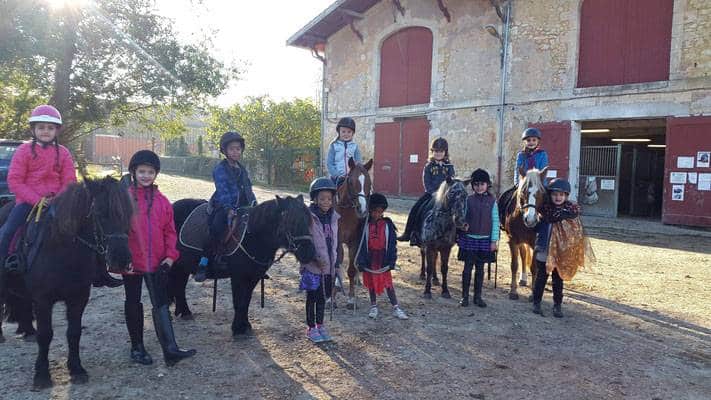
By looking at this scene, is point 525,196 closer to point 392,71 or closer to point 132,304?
point 132,304

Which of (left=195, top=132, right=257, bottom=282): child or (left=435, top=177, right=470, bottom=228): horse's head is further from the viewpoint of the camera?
(left=435, top=177, right=470, bottom=228): horse's head

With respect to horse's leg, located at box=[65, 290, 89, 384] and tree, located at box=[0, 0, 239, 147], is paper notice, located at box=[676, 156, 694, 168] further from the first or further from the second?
tree, located at box=[0, 0, 239, 147]

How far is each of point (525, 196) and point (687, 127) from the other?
9551mm

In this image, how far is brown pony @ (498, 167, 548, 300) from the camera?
5.59m

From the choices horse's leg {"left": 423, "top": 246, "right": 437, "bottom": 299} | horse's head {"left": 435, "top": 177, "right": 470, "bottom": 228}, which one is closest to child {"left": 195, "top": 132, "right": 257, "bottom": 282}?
horse's head {"left": 435, "top": 177, "right": 470, "bottom": 228}

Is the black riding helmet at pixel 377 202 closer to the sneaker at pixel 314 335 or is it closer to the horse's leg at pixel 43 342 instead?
the sneaker at pixel 314 335

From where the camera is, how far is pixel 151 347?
171 inches

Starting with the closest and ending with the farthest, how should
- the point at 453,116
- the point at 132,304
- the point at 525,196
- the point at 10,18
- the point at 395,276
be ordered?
the point at 132,304 → the point at 525,196 → the point at 395,276 → the point at 10,18 → the point at 453,116

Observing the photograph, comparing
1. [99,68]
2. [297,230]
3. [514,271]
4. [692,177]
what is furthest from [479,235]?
[99,68]

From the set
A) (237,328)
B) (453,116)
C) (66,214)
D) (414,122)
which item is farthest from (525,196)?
(414,122)

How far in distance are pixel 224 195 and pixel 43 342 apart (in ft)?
6.31

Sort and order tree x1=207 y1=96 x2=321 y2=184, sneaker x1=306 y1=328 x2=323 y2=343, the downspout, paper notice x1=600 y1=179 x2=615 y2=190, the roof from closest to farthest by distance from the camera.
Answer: sneaker x1=306 y1=328 x2=323 y2=343 < paper notice x1=600 y1=179 x2=615 y2=190 < the downspout < the roof < tree x1=207 y1=96 x2=321 y2=184

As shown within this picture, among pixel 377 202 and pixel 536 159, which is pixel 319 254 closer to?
pixel 377 202

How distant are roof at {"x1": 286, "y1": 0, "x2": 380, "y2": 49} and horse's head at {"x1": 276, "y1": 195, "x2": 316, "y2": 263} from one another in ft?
54.5
